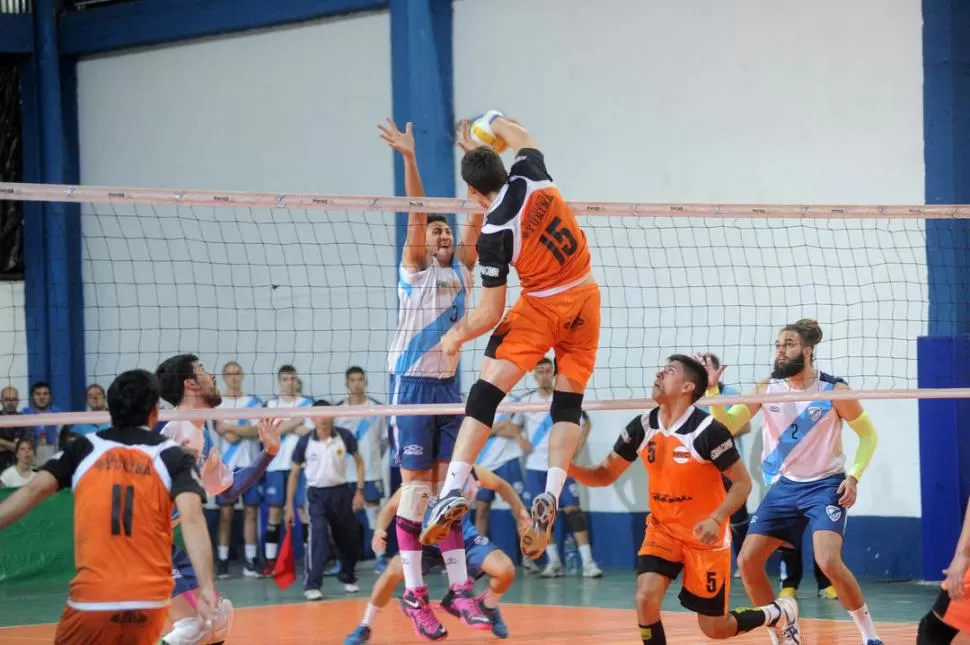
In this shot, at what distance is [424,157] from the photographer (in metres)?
15.8

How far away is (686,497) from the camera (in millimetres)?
7805

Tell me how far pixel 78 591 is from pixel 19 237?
47.5 feet

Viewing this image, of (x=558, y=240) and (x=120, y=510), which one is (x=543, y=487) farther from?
(x=120, y=510)

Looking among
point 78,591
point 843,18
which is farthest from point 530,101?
point 78,591

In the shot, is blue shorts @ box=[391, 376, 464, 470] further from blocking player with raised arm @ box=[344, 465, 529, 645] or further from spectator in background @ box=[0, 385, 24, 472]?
spectator in background @ box=[0, 385, 24, 472]

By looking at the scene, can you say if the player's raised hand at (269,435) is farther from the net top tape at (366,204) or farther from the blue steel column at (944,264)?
the blue steel column at (944,264)

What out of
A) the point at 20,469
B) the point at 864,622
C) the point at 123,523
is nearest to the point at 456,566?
the point at 864,622

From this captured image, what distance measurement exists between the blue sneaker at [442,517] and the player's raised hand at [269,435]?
1248 millimetres

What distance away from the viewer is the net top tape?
8.14 metres

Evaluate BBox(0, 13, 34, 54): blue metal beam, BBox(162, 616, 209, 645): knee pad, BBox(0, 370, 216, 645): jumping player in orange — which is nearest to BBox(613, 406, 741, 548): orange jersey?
BBox(162, 616, 209, 645): knee pad

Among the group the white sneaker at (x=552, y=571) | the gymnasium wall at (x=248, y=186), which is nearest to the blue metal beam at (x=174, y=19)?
the gymnasium wall at (x=248, y=186)

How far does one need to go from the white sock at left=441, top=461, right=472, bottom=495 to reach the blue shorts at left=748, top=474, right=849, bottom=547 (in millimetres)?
2724

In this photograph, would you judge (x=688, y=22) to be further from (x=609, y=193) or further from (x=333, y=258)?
(x=333, y=258)

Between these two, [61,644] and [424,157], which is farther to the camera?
[424,157]
